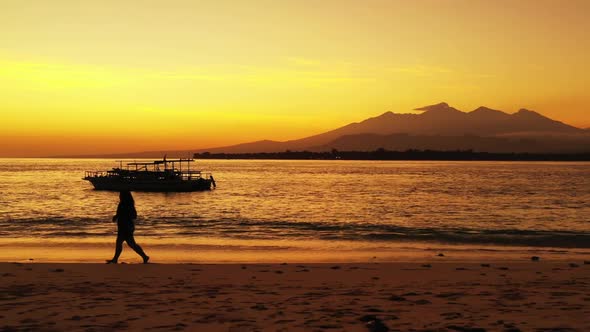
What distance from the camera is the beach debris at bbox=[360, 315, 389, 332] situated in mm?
6922

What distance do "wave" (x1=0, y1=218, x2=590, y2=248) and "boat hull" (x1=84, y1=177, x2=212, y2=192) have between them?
28.6 metres

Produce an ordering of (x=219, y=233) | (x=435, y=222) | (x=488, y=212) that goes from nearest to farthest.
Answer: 1. (x=219, y=233)
2. (x=435, y=222)
3. (x=488, y=212)

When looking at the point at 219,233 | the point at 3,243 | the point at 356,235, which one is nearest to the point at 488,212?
the point at 356,235

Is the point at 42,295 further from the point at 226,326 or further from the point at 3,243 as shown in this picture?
the point at 3,243

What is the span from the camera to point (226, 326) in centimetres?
716

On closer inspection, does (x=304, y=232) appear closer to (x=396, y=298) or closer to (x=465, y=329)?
(x=396, y=298)

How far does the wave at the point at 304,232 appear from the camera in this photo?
2419 cm

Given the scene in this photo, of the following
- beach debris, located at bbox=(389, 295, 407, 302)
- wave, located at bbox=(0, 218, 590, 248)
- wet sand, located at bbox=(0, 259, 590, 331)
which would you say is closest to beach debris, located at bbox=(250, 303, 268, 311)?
wet sand, located at bbox=(0, 259, 590, 331)

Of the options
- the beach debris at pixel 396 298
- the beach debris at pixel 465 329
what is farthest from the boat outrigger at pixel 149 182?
the beach debris at pixel 465 329

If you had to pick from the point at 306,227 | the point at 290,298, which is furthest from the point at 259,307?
the point at 306,227

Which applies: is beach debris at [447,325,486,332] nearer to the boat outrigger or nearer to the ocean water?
the ocean water

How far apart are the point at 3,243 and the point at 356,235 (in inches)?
599

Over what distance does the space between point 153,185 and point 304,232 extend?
38581 mm

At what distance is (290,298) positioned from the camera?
9.09 m
